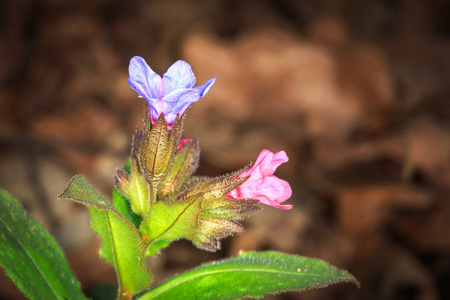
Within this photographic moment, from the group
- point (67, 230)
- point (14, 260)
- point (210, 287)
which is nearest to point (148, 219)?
point (210, 287)

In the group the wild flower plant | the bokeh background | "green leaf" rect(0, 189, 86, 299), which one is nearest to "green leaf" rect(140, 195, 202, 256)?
the wild flower plant

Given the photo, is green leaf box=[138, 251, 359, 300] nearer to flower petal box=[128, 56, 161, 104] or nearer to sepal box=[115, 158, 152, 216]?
sepal box=[115, 158, 152, 216]

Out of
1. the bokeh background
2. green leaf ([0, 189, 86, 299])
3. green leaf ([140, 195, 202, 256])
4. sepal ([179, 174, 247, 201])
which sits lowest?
the bokeh background

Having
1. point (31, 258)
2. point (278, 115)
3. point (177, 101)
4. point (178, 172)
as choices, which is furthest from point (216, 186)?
point (278, 115)

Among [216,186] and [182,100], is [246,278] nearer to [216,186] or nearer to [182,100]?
[216,186]

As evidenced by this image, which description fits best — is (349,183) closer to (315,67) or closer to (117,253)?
(315,67)
